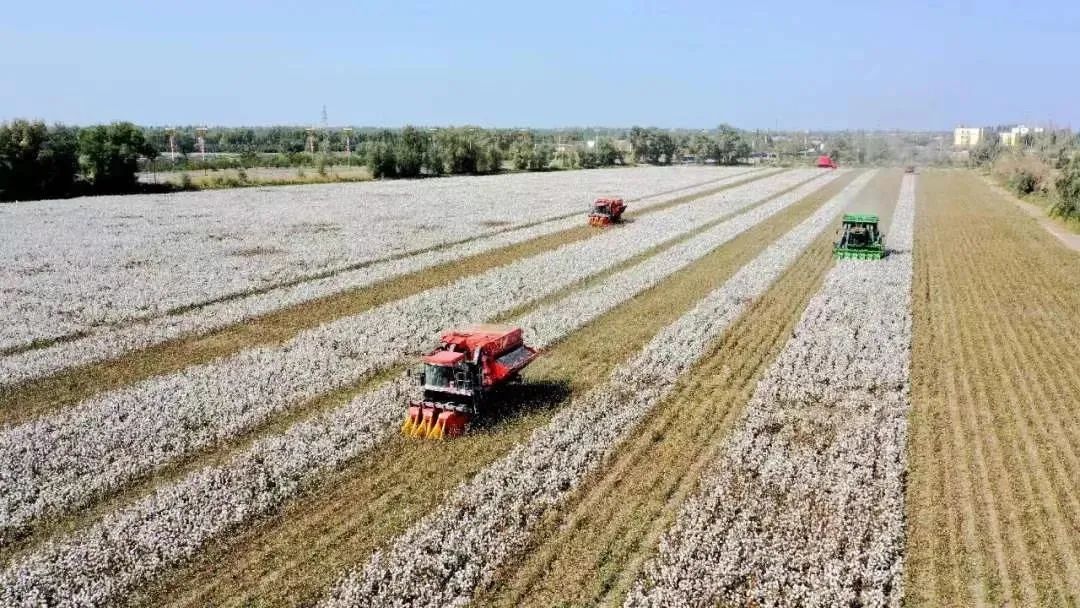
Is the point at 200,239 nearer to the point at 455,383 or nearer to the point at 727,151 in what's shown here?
the point at 455,383

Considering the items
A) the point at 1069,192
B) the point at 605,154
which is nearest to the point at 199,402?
the point at 1069,192

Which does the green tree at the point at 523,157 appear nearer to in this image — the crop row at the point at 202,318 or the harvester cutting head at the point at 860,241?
the crop row at the point at 202,318

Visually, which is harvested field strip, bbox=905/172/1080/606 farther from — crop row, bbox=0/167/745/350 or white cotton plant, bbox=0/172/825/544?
crop row, bbox=0/167/745/350

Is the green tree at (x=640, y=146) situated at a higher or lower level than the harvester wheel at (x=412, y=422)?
higher

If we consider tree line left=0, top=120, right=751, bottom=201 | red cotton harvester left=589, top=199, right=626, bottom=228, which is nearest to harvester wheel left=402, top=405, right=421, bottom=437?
red cotton harvester left=589, top=199, right=626, bottom=228

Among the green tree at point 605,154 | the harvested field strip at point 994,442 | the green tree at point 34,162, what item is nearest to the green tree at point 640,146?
the green tree at point 605,154
